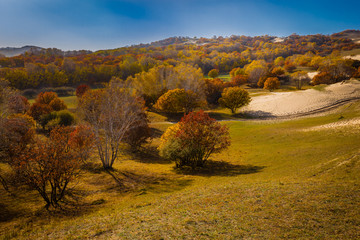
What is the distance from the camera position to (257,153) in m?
31.5

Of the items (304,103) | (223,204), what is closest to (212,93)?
(304,103)

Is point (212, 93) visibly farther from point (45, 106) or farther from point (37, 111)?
point (37, 111)

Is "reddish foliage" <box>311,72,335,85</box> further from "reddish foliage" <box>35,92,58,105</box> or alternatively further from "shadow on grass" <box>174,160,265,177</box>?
"reddish foliage" <box>35,92,58,105</box>

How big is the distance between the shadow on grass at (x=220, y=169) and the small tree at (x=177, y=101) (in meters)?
38.7

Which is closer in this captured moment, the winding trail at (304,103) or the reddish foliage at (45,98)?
the winding trail at (304,103)

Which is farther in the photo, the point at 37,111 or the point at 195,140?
the point at 37,111

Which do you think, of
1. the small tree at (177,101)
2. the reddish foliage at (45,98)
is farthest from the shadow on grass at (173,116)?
the reddish foliage at (45,98)

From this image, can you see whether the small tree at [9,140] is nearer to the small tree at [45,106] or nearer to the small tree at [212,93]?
the small tree at [45,106]

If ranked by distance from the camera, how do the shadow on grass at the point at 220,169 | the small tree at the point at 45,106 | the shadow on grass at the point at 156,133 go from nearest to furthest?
the shadow on grass at the point at 220,169 → the shadow on grass at the point at 156,133 → the small tree at the point at 45,106

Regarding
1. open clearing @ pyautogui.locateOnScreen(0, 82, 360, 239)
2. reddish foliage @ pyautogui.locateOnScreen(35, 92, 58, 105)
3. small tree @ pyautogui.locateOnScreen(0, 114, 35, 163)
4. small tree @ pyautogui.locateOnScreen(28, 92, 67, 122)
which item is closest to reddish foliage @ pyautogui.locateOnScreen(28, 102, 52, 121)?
small tree @ pyautogui.locateOnScreen(28, 92, 67, 122)

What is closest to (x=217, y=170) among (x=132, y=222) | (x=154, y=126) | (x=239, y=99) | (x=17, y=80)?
(x=132, y=222)

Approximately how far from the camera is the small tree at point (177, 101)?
6688 centimetres

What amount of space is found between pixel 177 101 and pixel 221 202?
54534 millimetres

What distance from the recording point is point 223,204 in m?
14.0
